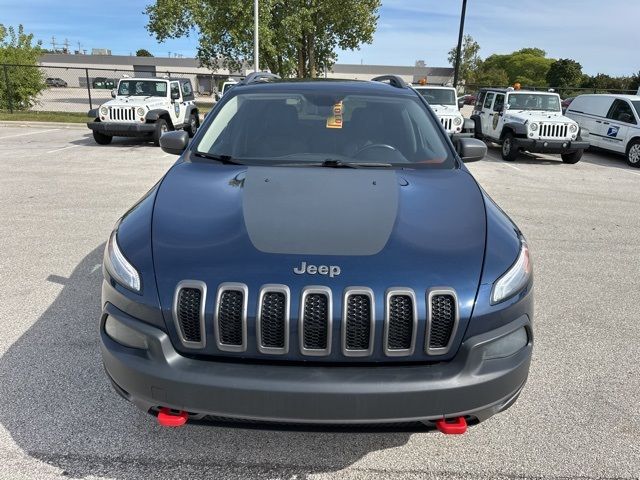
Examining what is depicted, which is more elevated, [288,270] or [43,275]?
[288,270]

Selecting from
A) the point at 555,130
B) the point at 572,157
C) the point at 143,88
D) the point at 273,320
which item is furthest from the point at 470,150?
the point at 143,88

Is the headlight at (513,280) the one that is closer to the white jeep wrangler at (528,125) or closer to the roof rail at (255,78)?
the roof rail at (255,78)

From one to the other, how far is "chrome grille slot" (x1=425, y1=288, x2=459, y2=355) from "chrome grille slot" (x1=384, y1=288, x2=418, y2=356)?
0.23 feet

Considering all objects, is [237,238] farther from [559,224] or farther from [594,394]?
[559,224]

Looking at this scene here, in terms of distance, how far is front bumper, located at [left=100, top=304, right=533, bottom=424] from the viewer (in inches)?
73.5

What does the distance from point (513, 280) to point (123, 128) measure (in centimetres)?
1262

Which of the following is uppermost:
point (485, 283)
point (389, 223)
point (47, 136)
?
point (389, 223)

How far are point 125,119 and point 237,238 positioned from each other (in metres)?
12.3

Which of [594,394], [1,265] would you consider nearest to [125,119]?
[1,265]

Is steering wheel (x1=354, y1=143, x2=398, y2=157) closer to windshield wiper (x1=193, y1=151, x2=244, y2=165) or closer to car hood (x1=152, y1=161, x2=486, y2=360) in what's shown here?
car hood (x1=152, y1=161, x2=486, y2=360)

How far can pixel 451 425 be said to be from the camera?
1965mm

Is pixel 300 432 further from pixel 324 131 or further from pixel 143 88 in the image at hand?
pixel 143 88

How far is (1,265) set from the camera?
4727 millimetres

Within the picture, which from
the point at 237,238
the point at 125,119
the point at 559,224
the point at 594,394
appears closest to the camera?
the point at 237,238
